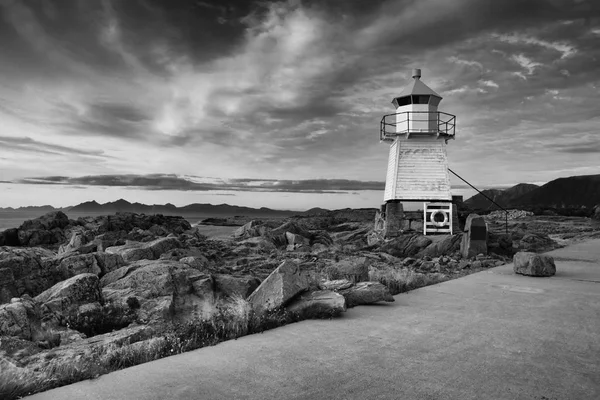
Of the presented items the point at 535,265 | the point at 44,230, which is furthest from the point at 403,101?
the point at 44,230

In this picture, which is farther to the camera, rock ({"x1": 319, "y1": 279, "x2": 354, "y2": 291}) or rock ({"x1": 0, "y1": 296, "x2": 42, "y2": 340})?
rock ({"x1": 319, "y1": 279, "x2": 354, "y2": 291})

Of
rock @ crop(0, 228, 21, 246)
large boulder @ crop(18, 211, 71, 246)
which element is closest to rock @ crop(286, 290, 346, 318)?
rock @ crop(0, 228, 21, 246)

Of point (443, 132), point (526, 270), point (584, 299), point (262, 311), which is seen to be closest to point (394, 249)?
point (443, 132)

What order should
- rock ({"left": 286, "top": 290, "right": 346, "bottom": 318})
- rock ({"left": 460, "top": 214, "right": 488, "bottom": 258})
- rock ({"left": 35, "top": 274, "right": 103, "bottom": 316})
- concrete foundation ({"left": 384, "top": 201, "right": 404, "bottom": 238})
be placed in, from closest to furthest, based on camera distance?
1. rock ({"left": 286, "top": 290, "right": 346, "bottom": 318})
2. rock ({"left": 35, "top": 274, "right": 103, "bottom": 316})
3. rock ({"left": 460, "top": 214, "right": 488, "bottom": 258})
4. concrete foundation ({"left": 384, "top": 201, "right": 404, "bottom": 238})

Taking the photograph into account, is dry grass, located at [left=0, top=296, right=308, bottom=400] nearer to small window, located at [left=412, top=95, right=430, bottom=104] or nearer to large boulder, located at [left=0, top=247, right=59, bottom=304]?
large boulder, located at [left=0, top=247, right=59, bottom=304]

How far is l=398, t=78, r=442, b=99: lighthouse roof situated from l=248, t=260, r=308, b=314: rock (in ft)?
72.5

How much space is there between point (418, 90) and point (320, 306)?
75.4 feet

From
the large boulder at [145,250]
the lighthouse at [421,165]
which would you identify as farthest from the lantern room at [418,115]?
the large boulder at [145,250]

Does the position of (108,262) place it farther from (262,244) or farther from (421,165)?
(421,165)

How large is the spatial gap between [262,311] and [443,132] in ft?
73.3

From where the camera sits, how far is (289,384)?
12.6 ft

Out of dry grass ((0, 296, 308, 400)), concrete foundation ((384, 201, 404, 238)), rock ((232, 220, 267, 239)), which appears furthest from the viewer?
rock ((232, 220, 267, 239))

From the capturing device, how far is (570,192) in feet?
614

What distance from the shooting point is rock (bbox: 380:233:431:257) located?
70.0 feet
